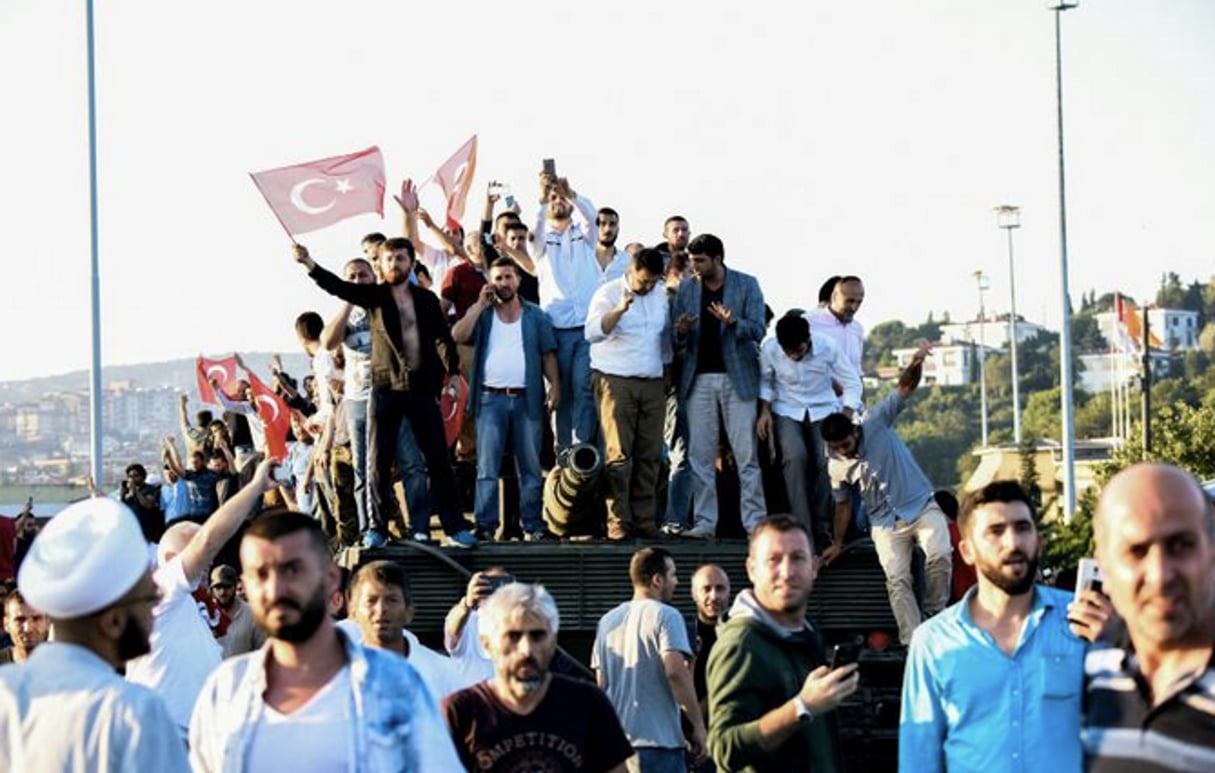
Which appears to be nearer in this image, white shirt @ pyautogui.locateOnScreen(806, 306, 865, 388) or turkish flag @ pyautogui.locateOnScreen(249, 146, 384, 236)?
white shirt @ pyautogui.locateOnScreen(806, 306, 865, 388)

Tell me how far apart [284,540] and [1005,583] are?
7.59 ft

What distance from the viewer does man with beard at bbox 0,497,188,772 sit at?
6145mm

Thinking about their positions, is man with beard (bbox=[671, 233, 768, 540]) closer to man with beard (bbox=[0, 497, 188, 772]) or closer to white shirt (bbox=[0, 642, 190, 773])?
man with beard (bbox=[0, 497, 188, 772])

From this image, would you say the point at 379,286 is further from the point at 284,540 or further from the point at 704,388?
the point at 284,540

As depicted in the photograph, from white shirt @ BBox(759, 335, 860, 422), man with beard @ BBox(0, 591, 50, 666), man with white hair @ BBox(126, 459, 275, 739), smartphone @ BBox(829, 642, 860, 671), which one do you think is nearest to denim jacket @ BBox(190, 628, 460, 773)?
smartphone @ BBox(829, 642, 860, 671)

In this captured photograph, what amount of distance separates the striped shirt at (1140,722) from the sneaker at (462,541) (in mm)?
10005

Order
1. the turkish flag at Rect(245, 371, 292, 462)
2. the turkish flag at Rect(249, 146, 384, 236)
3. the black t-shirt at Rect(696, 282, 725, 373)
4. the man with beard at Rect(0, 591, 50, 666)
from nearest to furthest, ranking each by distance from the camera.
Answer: the man with beard at Rect(0, 591, 50, 666)
the black t-shirt at Rect(696, 282, 725, 373)
the turkish flag at Rect(249, 146, 384, 236)
the turkish flag at Rect(245, 371, 292, 462)

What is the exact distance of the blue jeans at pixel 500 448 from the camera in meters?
15.5

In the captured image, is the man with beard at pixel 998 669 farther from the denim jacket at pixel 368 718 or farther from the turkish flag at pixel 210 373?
the turkish flag at pixel 210 373

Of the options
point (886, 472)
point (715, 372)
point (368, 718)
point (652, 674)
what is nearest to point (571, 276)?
point (715, 372)

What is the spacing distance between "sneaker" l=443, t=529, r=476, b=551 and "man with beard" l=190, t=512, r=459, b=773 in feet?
28.4


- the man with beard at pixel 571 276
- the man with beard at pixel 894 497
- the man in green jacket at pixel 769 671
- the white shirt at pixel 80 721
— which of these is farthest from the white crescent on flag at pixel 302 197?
the white shirt at pixel 80 721

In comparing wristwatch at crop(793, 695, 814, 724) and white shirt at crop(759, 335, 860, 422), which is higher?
white shirt at crop(759, 335, 860, 422)

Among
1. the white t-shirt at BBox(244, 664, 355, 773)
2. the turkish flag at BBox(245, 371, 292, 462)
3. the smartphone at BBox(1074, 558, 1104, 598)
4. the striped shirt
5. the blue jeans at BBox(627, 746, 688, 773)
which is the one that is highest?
the turkish flag at BBox(245, 371, 292, 462)
